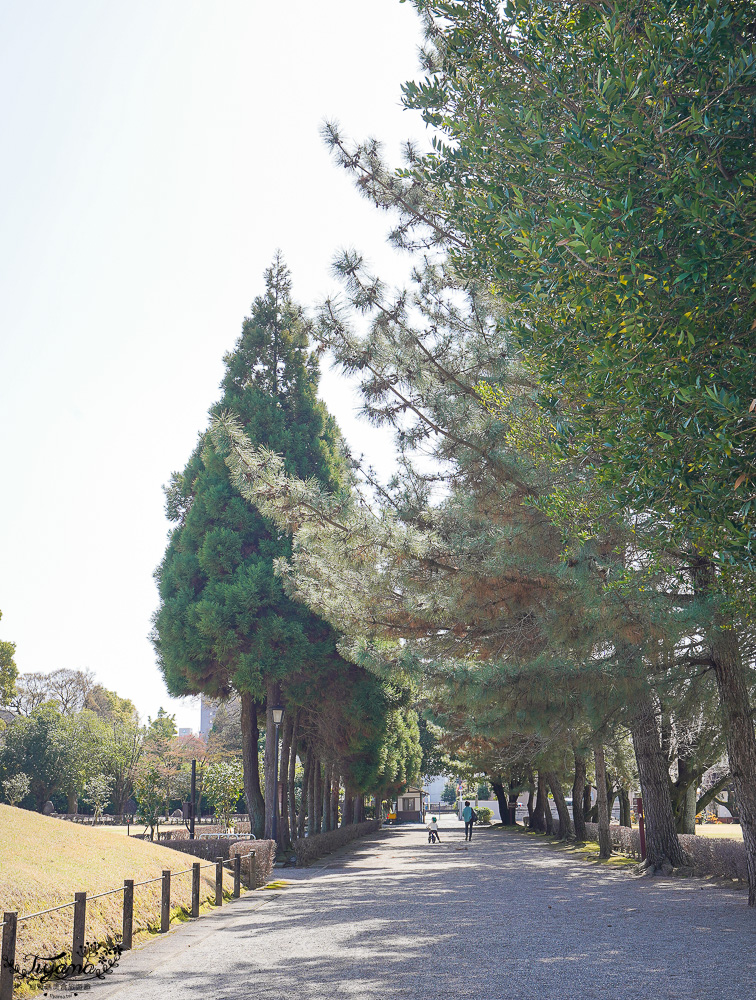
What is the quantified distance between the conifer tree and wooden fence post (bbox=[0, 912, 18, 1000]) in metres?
14.9

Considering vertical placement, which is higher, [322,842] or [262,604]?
[262,604]

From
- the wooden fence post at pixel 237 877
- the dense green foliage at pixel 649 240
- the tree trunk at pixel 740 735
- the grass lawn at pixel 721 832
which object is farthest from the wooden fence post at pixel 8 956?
the grass lawn at pixel 721 832

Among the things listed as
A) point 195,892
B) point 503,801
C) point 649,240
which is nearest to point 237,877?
point 195,892

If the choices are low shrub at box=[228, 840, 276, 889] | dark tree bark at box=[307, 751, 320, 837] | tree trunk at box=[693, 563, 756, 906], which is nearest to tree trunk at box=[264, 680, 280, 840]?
low shrub at box=[228, 840, 276, 889]

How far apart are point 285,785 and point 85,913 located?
1870 cm

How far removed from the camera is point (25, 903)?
8.16 metres

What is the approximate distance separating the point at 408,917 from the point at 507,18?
1096 cm

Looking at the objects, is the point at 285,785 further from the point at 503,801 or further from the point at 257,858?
the point at 503,801

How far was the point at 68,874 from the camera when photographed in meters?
9.67

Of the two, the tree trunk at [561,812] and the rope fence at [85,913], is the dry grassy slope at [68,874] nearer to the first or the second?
the rope fence at [85,913]

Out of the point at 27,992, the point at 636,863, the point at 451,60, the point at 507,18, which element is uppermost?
the point at 451,60

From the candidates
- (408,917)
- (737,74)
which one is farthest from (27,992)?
Result: (737,74)

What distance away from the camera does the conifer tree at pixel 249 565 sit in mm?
21422

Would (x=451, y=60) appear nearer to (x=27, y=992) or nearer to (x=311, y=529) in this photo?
(x=311, y=529)
